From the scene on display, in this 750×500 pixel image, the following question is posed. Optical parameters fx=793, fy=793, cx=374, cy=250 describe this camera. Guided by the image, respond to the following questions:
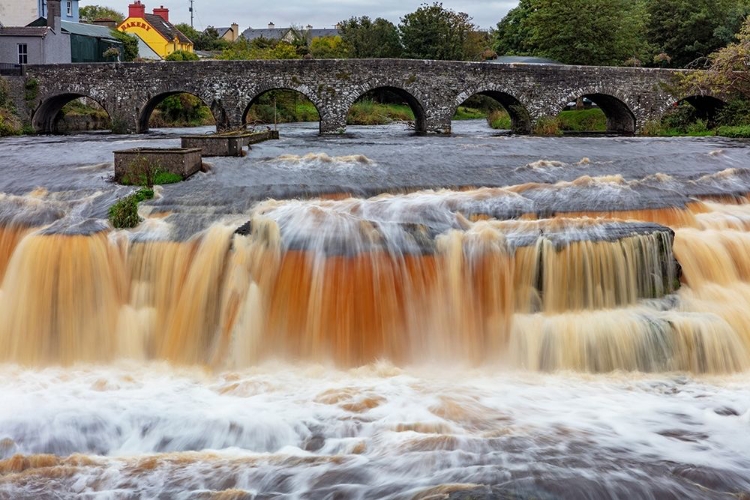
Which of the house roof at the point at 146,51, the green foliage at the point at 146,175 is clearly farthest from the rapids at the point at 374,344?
the house roof at the point at 146,51

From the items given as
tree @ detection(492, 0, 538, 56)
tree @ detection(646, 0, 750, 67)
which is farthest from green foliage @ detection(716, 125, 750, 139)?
tree @ detection(492, 0, 538, 56)

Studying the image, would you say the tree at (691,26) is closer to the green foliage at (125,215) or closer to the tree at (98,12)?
the green foliage at (125,215)

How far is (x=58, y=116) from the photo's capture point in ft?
125

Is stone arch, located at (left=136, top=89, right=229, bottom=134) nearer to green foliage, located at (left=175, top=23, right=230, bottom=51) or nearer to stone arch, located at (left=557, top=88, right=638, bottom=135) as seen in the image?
stone arch, located at (left=557, top=88, right=638, bottom=135)

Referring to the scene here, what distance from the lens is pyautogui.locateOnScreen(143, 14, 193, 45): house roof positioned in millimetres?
73812

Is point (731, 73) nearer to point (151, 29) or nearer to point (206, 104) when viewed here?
point (206, 104)

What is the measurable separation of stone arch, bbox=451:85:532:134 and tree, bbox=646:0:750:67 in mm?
15770

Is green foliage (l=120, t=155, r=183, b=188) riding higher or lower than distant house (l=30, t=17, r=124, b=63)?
lower

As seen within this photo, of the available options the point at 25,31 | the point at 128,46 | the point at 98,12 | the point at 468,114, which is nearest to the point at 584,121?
the point at 468,114

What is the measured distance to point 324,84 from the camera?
1330 inches

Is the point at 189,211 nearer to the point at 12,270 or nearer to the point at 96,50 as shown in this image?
the point at 12,270

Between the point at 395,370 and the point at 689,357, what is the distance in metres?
3.73

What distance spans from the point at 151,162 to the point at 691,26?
132 ft

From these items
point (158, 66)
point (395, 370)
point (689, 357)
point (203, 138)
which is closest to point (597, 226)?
point (689, 357)
